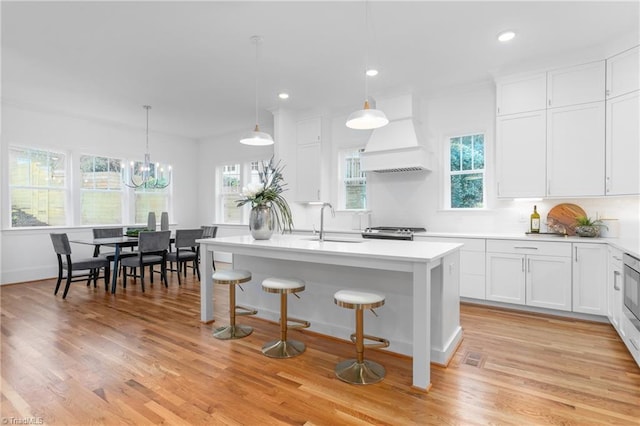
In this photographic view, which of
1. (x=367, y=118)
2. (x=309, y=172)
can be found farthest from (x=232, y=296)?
(x=309, y=172)

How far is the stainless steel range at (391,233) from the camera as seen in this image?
14.7 ft

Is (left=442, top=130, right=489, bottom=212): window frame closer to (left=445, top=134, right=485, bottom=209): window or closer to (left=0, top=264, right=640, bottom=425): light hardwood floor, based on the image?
(left=445, top=134, right=485, bottom=209): window

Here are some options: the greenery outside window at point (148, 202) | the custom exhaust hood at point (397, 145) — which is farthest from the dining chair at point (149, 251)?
the custom exhaust hood at point (397, 145)

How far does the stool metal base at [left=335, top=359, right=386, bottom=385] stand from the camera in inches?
92.1

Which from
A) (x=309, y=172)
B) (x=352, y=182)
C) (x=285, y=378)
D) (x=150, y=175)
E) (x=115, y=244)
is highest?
(x=150, y=175)

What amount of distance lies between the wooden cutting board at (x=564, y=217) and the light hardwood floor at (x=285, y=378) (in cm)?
111

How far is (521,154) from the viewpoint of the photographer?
415 centimetres

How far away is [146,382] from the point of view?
2338 mm

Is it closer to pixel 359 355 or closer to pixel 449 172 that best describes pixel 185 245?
pixel 359 355

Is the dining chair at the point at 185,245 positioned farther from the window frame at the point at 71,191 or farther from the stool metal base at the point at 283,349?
the stool metal base at the point at 283,349

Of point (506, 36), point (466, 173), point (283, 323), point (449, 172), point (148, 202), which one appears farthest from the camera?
point (148, 202)

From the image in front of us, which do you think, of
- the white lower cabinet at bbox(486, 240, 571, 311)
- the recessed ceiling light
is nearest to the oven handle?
the white lower cabinet at bbox(486, 240, 571, 311)

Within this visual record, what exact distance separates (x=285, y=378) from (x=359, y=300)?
30.4 inches

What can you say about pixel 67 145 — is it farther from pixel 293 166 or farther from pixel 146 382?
pixel 146 382
